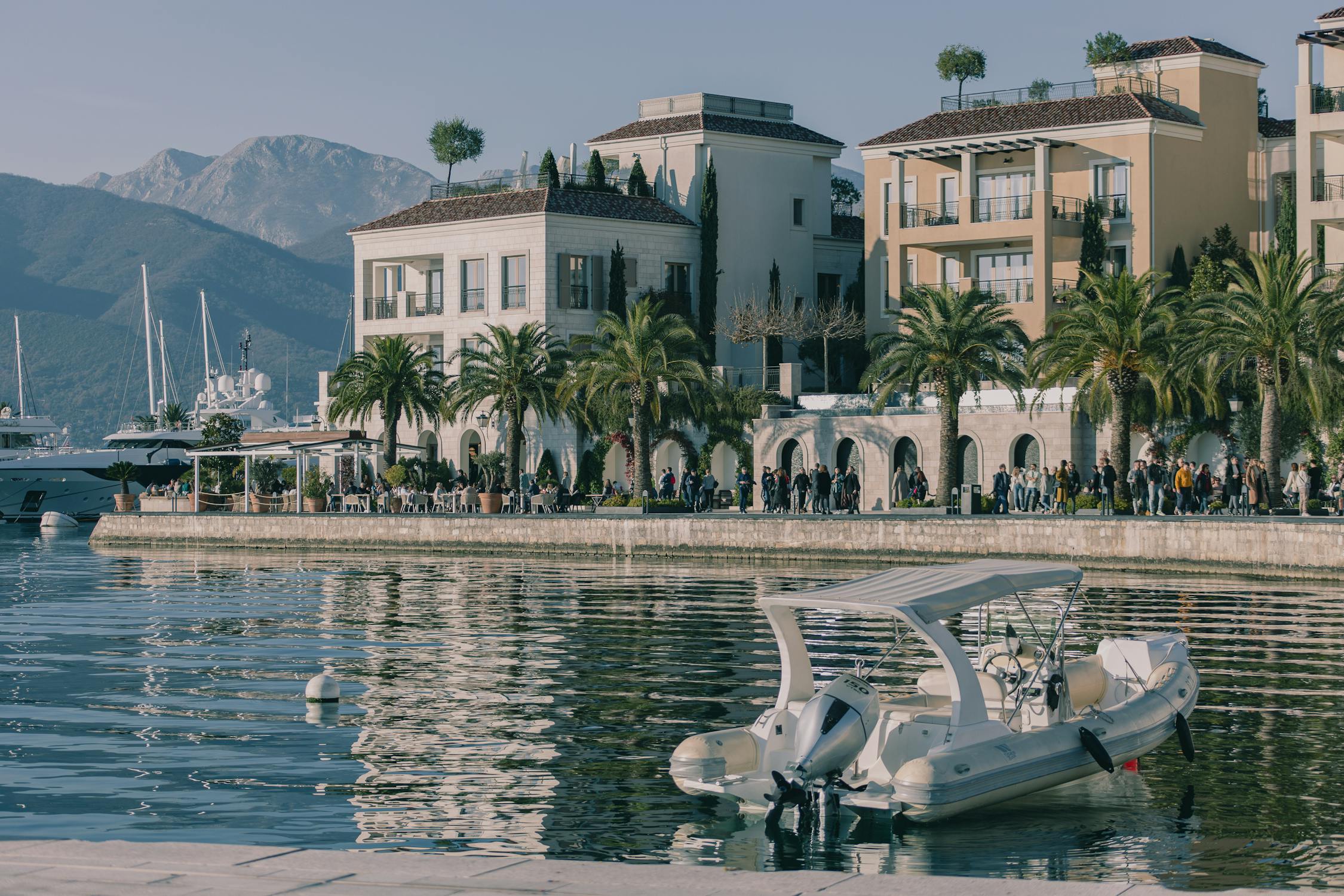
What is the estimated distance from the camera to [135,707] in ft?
66.7

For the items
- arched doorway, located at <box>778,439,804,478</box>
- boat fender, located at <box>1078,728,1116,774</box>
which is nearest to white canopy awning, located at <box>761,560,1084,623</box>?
boat fender, located at <box>1078,728,1116,774</box>

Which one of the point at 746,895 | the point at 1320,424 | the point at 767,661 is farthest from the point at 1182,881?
the point at 1320,424

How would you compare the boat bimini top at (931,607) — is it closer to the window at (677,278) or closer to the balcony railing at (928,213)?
the balcony railing at (928,213)

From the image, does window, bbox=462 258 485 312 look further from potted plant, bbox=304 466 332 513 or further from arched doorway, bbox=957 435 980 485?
arched doorway, bbox=957 435 980 485

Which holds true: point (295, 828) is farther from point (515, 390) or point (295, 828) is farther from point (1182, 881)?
point (515, 390)

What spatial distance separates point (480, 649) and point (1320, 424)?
3016cm

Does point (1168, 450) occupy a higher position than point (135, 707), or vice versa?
point (1168, 450)

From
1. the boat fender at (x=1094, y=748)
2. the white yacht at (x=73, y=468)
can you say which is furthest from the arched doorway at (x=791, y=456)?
the boat fender at (x=1094, y=748)

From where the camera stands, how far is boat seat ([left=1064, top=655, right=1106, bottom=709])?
1684 cm

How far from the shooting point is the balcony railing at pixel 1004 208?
6166 centimetres

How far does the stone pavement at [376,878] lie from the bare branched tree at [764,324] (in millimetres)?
53173

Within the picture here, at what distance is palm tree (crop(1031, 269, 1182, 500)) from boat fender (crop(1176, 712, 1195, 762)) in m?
30.2

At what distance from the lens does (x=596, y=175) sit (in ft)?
234

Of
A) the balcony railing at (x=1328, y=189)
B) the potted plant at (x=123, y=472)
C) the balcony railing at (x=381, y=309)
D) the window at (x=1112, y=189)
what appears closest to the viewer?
the balcony railing at (x=1328, y=189)
